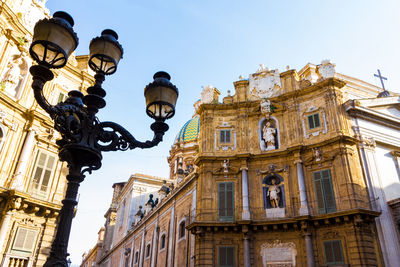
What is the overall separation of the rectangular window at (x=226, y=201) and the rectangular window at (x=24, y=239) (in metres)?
10.6

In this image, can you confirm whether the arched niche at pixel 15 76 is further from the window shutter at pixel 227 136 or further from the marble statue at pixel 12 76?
the window shutter at pixel 227 136

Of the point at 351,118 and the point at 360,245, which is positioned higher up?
Result: the point at 351,118

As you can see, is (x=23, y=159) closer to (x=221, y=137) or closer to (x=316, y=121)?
(x=221, y=137)

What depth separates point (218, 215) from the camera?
20.4m

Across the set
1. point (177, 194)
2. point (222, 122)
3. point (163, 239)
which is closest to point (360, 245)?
point (222, 122)

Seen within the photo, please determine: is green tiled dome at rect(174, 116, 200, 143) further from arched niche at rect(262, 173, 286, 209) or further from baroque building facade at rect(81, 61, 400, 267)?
arched niche at rect(262, 173, 286, 209)

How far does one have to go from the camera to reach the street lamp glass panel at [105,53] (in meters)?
5.98

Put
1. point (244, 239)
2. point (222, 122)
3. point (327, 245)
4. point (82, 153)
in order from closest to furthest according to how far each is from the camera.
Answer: point (82, 153), point (327, 245), point (244, 239), point (222, 122)

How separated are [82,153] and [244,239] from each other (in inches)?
616

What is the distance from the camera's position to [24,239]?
52.7 feet

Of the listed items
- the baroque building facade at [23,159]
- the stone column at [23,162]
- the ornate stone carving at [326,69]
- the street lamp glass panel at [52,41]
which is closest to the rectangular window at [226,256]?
the baroque building facade at [23,159]

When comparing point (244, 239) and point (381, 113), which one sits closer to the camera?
point (244, 239)

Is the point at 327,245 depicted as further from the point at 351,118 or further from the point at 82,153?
the point at 82,153

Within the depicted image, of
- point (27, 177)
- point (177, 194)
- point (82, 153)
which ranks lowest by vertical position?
point (82, 153)
